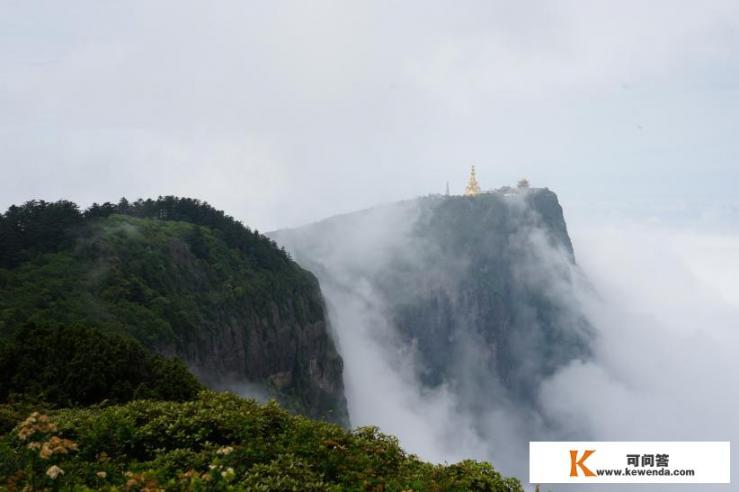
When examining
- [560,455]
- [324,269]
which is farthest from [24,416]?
[324,269]

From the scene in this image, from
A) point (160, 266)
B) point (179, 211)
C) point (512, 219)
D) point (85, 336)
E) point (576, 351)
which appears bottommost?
point (85, 336)

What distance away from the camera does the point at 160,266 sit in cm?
5425

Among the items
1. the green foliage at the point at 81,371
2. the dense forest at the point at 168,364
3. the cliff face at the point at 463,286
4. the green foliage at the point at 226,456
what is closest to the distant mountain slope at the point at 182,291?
the dense forest at the point at 168,364

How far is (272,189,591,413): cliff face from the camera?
16662cm

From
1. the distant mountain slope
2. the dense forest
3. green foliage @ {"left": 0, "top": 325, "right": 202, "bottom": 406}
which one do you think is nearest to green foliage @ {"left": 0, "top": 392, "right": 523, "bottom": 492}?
the dense forest

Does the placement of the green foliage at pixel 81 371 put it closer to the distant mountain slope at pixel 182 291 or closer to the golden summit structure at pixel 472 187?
the distant mountain slope at pixel 182 291

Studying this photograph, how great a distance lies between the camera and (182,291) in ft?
180

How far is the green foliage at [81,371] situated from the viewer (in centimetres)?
2141

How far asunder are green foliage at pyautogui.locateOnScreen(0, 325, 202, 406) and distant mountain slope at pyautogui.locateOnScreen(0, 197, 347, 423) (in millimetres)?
7453

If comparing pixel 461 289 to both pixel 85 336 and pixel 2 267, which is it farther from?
pixel 85 336

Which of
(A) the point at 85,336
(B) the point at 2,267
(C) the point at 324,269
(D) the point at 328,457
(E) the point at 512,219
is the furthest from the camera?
(E) the point at 512,219

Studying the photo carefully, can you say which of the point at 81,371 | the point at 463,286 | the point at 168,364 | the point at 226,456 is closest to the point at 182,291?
the point at 168,364

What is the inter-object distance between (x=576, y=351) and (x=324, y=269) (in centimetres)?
8925

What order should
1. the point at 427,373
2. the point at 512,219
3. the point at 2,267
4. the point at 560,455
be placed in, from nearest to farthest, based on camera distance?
the point at 560,455
the point at 2,267
the point at 427,373
the point at 512,219
